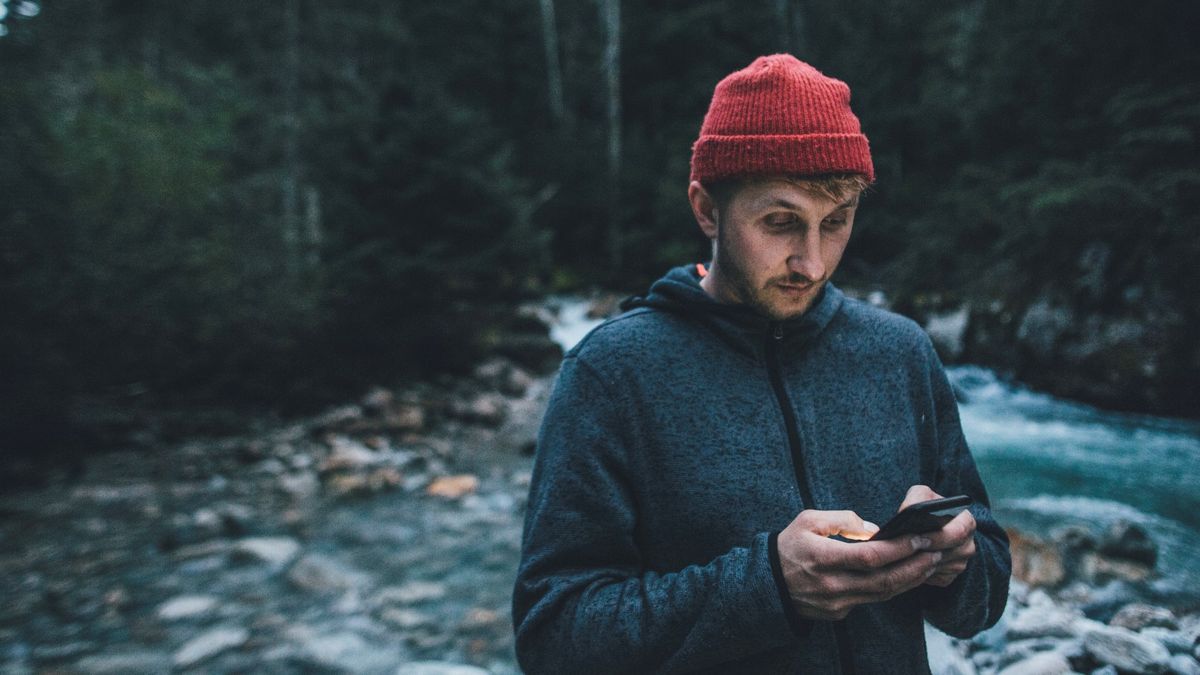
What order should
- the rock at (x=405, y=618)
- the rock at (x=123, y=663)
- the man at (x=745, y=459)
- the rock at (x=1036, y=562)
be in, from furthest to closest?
the rock at (x=405, y=618), the rock at (x=1036, y=562), the rock at (x=123, y=663), the man at (x=745, y=459)

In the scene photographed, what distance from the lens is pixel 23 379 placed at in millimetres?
5703

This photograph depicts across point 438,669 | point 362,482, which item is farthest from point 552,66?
point 438,669

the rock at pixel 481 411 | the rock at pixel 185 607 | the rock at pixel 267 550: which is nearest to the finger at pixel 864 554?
the rock at pixel 185 607

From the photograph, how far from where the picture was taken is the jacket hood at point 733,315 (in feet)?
4.65

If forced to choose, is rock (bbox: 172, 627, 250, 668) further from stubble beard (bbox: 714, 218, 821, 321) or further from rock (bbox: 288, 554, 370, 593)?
stubble beard (bbox: 714, 218, 821, 321)

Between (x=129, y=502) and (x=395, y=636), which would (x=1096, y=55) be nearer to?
(x=395, y=636)

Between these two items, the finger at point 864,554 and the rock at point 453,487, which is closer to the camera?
the finger at point 864,554

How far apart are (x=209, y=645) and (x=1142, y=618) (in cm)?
478

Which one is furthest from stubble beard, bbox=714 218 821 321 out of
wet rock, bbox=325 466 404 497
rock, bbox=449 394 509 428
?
rock, bbox=449 394 509 428

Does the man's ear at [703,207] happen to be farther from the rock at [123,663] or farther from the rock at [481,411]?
the rock at [481,411]

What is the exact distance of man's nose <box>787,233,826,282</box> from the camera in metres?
1.34

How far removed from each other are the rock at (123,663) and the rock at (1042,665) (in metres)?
4.06

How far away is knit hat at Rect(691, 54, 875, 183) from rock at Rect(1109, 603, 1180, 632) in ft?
9.95

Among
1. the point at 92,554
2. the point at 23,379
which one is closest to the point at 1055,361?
the point at 92,554
